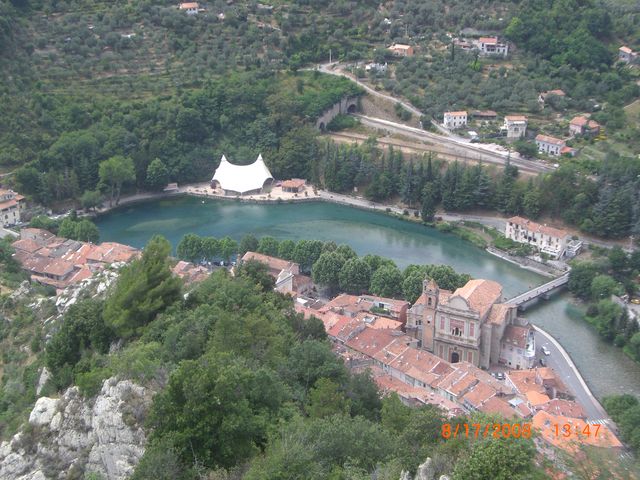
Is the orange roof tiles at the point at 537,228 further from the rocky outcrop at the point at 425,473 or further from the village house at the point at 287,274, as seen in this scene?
the rocky outcrop at the point at 425,473

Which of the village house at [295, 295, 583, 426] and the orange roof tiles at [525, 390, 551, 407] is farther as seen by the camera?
the orange roof tiles at [525, 390, 551, 407]

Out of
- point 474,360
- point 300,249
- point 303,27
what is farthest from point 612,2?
point 474,360

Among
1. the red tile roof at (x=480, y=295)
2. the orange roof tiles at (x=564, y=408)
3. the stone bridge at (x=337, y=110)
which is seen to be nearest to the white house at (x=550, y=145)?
the stone bridge at (x=337, y=110)

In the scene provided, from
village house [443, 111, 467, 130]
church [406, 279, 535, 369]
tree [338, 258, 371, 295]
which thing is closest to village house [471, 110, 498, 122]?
village house [443, 111, 467, 130]

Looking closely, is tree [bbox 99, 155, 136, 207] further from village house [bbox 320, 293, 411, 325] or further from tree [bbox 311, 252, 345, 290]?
village house [bbox 320, 293, 411, 325]

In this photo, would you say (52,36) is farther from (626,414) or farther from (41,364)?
(626,414)

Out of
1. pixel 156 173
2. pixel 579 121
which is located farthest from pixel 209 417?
pixel 579 121
